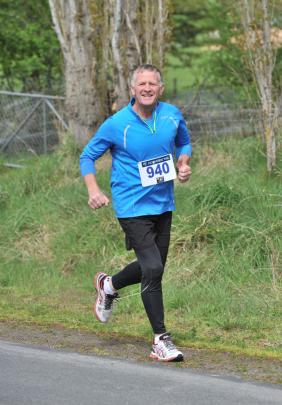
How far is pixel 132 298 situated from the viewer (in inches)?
339

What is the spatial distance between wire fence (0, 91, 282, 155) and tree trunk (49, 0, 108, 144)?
0.45 m

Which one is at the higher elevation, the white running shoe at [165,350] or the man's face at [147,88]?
the man's face at [147,88]

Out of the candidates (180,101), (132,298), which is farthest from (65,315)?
(180,101)

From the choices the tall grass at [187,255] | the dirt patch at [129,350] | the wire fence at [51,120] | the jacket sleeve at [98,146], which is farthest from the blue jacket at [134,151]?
the wire fence at [51,120]

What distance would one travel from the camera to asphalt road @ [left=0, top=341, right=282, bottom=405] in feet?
19.6

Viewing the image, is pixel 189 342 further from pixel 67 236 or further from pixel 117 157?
pixel 67 236

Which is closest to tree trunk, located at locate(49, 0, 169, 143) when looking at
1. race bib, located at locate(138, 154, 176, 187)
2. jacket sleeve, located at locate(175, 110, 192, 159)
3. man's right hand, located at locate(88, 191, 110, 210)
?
jacket sleeve, located at locate(175, 110, 192, 159)

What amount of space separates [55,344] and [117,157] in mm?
1480

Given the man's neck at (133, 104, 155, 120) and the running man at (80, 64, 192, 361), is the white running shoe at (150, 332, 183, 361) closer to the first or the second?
the running man at (80, 64, 192, 361)

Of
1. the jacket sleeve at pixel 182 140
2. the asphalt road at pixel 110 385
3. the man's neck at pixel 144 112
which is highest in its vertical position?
the man's neck at pixel 144 112

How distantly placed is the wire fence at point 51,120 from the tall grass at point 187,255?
1.72 feet

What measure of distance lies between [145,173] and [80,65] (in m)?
6.24

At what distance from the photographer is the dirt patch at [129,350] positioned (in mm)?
6582

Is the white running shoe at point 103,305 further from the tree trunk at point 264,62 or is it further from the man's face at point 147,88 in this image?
the tree trunk at point 264,62
